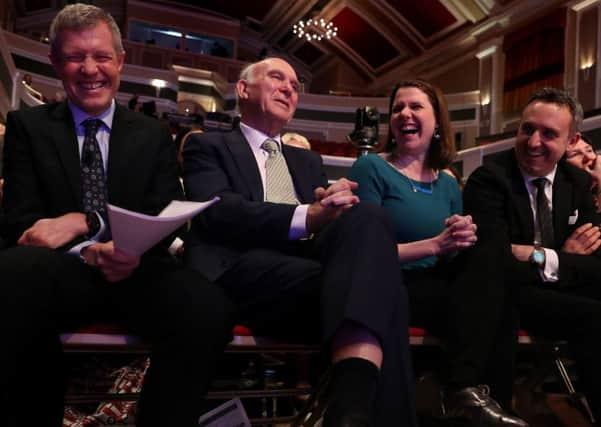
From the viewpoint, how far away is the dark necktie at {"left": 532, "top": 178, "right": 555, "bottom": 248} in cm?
189

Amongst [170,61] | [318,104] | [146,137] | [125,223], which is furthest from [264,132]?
[170,61]

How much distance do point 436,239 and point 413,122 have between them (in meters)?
0.49

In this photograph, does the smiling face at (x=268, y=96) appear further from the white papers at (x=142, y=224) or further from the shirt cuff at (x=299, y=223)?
the white papers at (x=142, y=224)

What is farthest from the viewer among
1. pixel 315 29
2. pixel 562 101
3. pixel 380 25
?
pixel 315 29

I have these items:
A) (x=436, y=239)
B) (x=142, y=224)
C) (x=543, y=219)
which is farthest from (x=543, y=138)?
(x=142, y=224)

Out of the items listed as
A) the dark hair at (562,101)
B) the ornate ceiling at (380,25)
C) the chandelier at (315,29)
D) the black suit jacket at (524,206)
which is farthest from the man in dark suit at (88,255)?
the chandelier at (315,29)

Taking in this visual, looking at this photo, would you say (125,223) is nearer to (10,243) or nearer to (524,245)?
(10,243)

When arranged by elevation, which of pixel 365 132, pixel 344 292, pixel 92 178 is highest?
pixel 365 132

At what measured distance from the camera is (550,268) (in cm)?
177

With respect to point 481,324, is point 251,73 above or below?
above

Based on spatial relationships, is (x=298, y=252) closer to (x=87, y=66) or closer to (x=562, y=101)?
(x=87, y=66)

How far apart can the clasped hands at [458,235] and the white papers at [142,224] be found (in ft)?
2.33

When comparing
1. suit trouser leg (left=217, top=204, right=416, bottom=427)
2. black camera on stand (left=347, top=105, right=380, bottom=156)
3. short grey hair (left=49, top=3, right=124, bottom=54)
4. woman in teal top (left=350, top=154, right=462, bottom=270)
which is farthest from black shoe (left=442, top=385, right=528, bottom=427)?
black camera on stand (left=347, top=105, right=380, bottom=156)

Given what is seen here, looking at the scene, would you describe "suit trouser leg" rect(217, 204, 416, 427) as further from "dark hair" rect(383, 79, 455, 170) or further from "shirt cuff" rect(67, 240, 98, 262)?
"dark hair" rect(383, 79, 455, 170)
